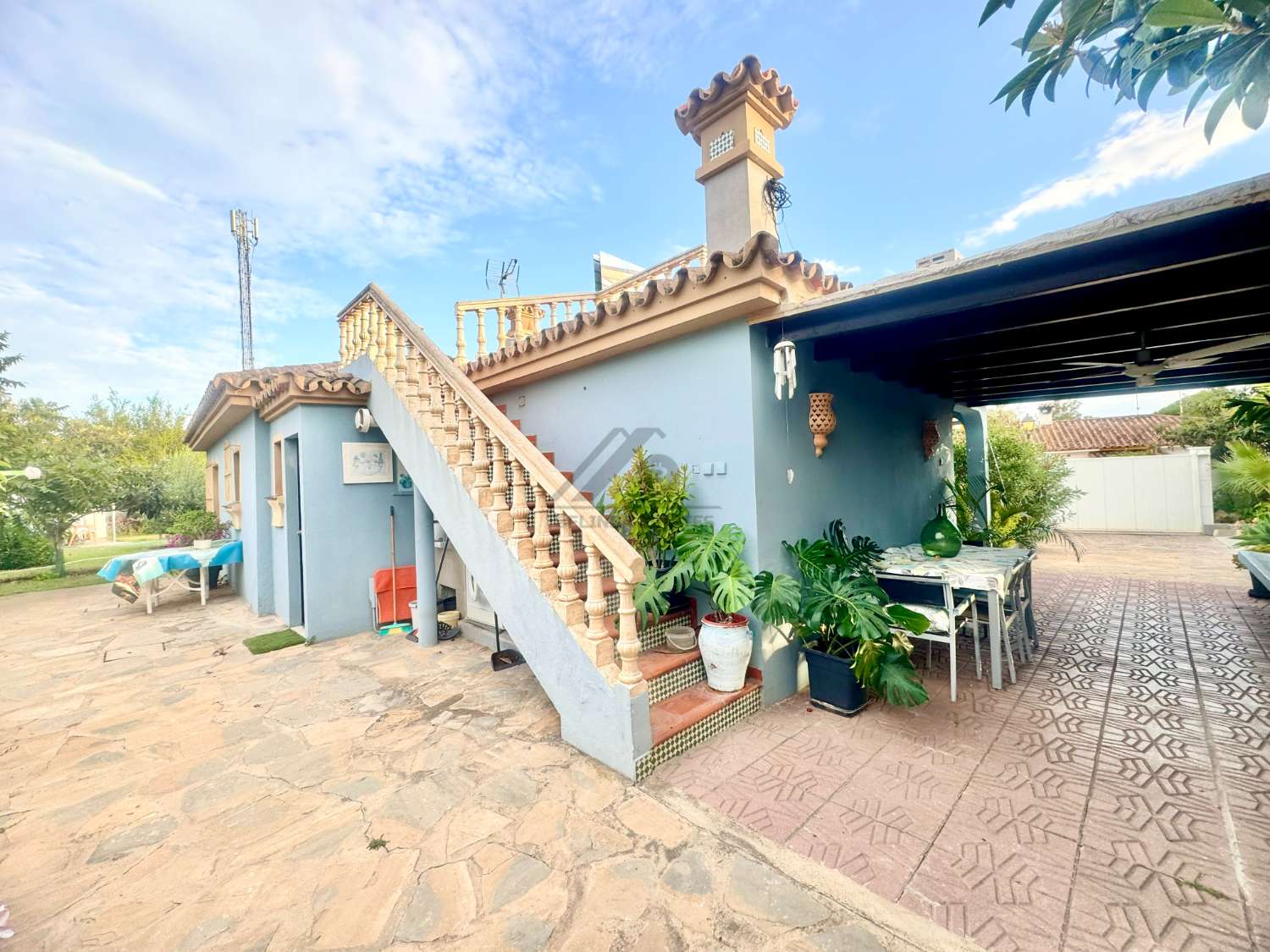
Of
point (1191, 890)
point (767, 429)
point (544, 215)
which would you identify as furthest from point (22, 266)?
point (1191, 890)

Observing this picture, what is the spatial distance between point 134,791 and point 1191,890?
557 centimetres

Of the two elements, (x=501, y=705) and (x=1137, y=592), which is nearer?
(x=501, y=705)

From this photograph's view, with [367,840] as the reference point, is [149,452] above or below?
above

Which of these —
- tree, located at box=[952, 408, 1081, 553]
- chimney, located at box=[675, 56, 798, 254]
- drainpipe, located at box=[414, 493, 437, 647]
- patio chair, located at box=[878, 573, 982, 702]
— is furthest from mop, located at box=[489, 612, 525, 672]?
tree, located at box=[952, 408, 1081, 553]

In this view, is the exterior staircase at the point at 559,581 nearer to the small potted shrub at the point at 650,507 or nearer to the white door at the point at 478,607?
the small potted shrub at the point at 650,507

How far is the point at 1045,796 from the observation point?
2.77 metres

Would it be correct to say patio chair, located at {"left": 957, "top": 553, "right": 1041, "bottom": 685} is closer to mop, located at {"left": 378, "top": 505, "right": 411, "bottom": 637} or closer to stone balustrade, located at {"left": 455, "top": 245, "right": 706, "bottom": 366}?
stone balustrade, located at {"left": 455, "top": 245, "right": 706, "bottom": 366}

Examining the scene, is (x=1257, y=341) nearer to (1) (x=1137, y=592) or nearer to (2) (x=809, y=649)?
(2) (x=809, y=649)

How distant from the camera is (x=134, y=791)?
121 inches

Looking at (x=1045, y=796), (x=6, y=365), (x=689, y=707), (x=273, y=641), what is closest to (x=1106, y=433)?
(x=1045, y=796)

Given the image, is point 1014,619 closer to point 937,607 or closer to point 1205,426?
point 937,607

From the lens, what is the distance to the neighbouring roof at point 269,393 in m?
Result: 5.89

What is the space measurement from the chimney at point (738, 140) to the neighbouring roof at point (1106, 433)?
16.7 m

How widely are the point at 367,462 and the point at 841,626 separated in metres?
5.87
